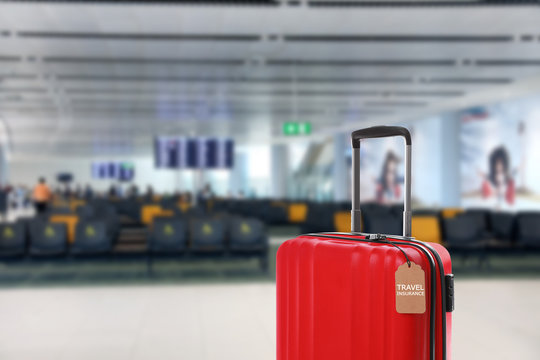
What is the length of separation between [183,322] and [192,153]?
12373mm

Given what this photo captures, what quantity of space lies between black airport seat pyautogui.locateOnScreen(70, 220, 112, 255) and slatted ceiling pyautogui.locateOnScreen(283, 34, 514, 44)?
4.72 m

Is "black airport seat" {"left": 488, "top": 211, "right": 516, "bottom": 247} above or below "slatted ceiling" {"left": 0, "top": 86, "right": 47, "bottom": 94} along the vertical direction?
below

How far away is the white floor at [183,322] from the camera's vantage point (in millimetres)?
4453

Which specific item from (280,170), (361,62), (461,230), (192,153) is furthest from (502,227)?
(280,170)

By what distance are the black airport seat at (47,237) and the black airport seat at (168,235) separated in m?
1.27

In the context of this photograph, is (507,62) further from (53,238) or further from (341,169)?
(341,169)

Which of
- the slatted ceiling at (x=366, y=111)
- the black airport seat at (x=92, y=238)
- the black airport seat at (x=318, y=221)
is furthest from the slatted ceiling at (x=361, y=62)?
the slatted ceiling at (x=366, y=111)

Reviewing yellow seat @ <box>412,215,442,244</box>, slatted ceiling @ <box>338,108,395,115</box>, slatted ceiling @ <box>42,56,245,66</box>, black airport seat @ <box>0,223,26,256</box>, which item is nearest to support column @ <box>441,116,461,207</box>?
slatted ceiling @ <box>338,108,395,115</box>

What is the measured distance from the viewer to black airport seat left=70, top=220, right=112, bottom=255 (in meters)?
8.22

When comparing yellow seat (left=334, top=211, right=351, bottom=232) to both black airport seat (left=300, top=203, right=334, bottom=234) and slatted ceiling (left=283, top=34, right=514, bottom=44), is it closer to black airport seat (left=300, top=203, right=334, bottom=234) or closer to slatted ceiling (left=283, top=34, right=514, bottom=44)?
black airport seat (left=300, top=203, right=334, bottom=234)

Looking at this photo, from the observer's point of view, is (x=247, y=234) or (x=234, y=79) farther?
(x=234, y=79)

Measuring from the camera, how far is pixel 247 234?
8766mm

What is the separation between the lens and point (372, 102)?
18.9 m

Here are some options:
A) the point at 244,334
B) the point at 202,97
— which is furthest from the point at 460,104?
the point at 244,334
